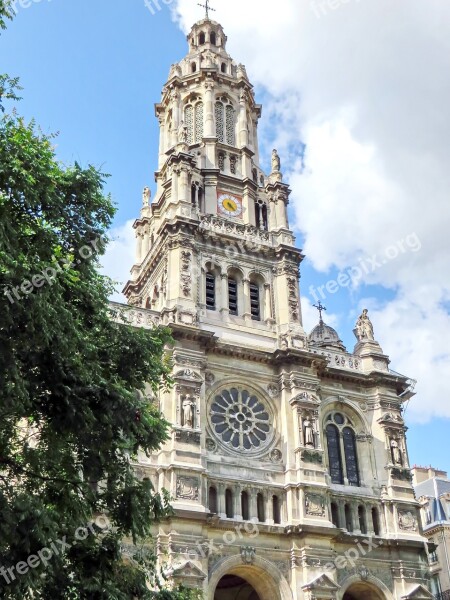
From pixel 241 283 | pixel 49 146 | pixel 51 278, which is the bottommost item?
pixel 51 278

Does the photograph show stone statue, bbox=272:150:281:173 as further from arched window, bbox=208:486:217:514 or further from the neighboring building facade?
the neighboring building facade

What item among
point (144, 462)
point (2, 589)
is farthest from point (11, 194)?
point (144, 462)

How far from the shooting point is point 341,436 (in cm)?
3594

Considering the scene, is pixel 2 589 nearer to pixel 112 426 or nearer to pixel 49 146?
pixel 112 426

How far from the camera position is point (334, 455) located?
35.2m

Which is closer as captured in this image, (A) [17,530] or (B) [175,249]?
(A) [17,530]

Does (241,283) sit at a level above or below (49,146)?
above

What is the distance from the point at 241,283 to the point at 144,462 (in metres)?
11.8

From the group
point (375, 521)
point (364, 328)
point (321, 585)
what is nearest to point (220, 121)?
point (364, 328)

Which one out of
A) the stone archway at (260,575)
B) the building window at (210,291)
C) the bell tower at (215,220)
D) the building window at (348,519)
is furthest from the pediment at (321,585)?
the building window at (210,291)

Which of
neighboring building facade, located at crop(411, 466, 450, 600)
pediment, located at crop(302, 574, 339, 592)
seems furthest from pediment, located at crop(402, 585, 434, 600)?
neighboring building facade, located at crop(411, 466, 450, 600)

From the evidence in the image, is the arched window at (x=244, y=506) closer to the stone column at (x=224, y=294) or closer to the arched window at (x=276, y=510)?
the arched window at (x=276, y=510)

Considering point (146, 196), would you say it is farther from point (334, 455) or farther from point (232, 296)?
point (334, 455)

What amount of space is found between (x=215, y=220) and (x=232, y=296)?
4.42m
